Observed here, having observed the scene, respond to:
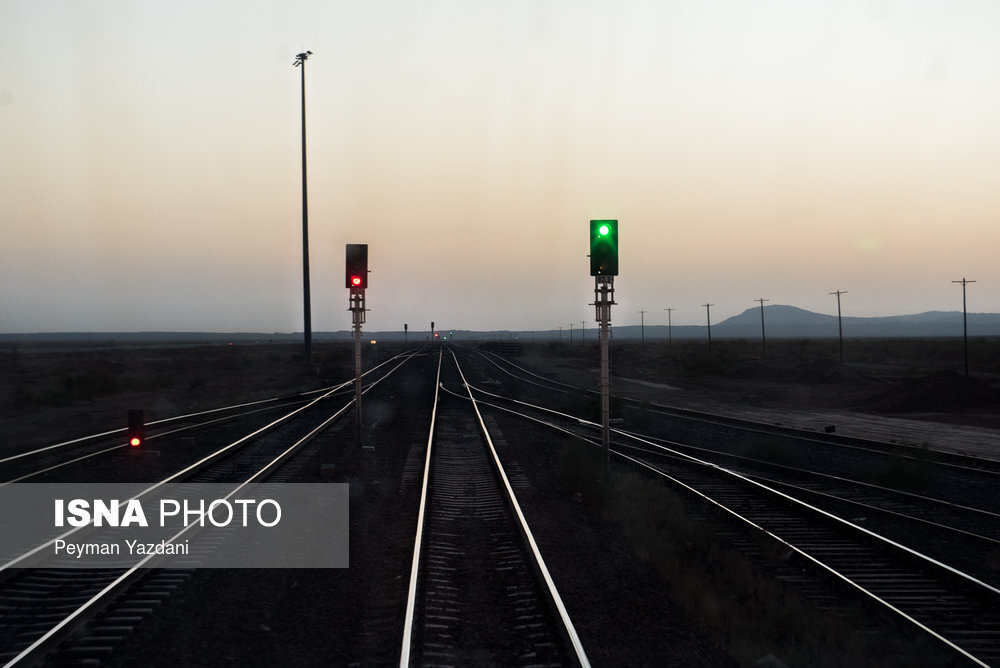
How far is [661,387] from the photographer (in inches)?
1698

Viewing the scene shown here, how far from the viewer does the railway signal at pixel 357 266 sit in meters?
17.6

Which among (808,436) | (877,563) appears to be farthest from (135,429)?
(808,436)

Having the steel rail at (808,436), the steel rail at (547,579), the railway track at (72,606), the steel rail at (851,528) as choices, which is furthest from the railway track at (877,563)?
the railway track at (72,606)

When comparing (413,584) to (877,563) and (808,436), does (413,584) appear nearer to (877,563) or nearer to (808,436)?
(877,563)

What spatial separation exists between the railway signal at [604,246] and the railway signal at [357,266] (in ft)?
22.4

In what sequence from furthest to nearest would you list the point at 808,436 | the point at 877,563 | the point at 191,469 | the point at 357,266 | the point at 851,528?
the point at 808,436, the point at 357,266, the point at 191,469, the point at 851,528, the point at 877,563

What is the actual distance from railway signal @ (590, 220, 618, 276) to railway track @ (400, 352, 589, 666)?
5.13 meters

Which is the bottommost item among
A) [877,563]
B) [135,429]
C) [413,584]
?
[877,563]

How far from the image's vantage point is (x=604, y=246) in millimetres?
14094

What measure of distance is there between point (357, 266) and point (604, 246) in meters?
7.30

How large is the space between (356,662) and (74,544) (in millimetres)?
5761

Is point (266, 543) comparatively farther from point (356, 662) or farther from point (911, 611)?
point (911, 611)

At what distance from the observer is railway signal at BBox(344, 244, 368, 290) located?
Result: 1762cm

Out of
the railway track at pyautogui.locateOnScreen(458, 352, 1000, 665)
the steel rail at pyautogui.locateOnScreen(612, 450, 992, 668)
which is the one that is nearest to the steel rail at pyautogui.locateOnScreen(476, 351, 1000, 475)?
the railway track at pyautogui.locateOnScreen(458, 352, 1000, 665)
